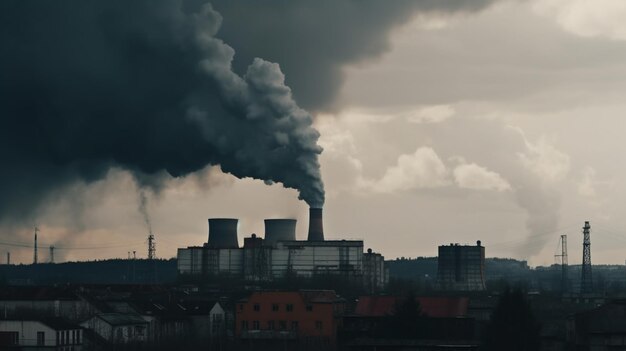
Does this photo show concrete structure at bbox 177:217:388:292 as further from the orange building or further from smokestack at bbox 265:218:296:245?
the orange building

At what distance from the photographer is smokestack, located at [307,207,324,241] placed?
162m

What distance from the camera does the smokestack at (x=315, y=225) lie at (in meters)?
162

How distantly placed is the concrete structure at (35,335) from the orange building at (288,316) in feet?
60.6

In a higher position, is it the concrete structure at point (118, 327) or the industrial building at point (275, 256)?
the industrial building at point (275, 256)

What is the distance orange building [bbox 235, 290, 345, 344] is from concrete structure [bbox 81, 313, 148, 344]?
304 inches

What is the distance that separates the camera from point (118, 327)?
8956 cm

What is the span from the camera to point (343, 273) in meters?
179

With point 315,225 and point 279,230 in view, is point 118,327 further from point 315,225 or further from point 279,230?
point 279,230

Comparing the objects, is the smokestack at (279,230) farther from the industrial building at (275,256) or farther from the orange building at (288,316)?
the orange building at (288,316)

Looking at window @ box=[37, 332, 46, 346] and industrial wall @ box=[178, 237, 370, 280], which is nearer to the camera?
window @ box=[37, 332, 46, 346]

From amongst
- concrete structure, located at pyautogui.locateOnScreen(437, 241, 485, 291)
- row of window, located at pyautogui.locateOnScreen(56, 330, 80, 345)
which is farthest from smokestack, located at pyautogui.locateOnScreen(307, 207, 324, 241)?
row of window, located at pyautogui.locateOnScreen(56, 330, 80, 345)

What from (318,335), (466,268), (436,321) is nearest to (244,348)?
(318,335)

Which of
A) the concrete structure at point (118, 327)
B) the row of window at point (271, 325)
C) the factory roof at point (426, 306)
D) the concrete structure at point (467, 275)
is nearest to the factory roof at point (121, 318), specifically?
the concrete structure at point (118, 327)

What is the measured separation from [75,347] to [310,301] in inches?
833
